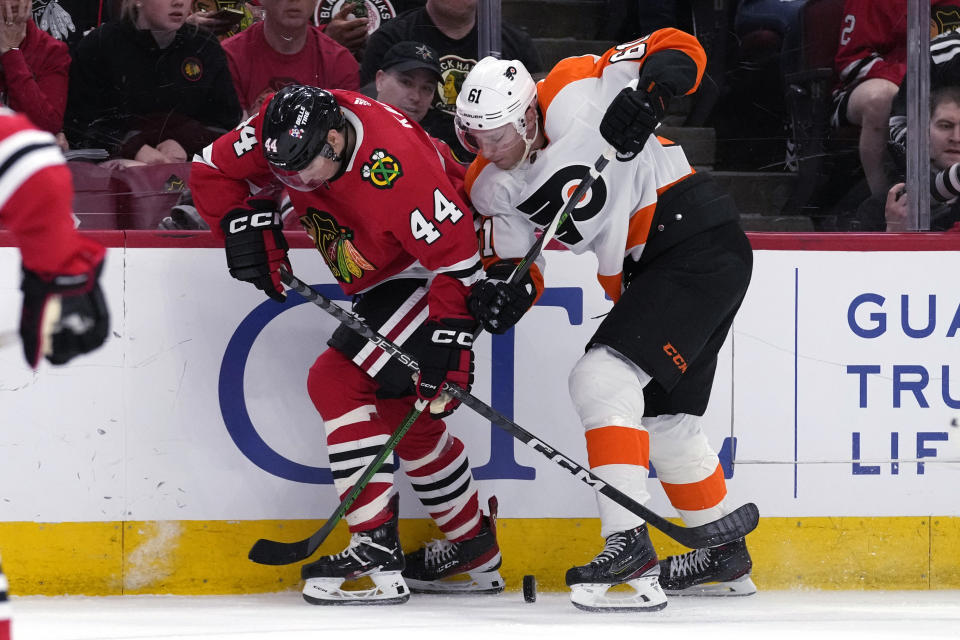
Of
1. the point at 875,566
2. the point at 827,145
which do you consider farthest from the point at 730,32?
the point at 875,566

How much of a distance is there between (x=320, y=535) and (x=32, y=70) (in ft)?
4.31

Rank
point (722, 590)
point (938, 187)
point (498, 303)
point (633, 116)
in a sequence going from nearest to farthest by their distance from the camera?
1. point (633, 116)
2. point (498, 303)
3. point (722, 590)
4. point (938, 187)

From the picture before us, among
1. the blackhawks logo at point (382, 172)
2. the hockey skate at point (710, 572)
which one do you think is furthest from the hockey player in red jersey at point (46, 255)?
the hockey skate at point (710, 572)

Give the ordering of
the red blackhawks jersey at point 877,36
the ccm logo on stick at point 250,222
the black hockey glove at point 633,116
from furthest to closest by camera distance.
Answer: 1. the red blackhawks jersey at point 877,36
2. the ccm logo on stick at point 250,222
3. the black hockey glove at point 633,116

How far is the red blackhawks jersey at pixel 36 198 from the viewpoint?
5.23ft

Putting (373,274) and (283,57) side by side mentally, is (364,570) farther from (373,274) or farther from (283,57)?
(283,57)

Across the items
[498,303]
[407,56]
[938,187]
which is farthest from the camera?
[938,187]

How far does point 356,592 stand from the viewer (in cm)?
289

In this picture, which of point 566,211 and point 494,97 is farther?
point 566,211

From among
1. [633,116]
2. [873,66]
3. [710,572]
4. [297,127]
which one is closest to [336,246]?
[297,127]

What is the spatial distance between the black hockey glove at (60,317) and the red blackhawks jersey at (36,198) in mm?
18

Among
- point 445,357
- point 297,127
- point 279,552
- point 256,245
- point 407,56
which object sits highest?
point 407,56

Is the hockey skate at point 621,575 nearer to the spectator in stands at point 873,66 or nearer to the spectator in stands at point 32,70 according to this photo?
the spectator in stands at point 873,66

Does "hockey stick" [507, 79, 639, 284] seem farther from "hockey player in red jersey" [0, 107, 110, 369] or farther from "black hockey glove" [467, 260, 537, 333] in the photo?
"hockey player in red jersey" [0, 107, 110, 369]
